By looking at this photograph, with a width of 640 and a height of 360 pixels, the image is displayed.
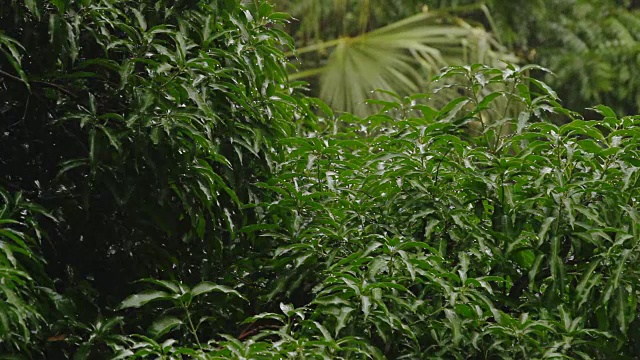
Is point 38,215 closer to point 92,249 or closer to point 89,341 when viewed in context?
point 92,249

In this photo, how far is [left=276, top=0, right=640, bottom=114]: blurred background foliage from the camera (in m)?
6.38

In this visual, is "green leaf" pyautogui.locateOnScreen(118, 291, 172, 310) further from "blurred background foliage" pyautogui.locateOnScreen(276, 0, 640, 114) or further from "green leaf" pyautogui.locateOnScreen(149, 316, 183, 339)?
"blurred background foliage" pyautogui.locateOnScreen(276, 0, 640, 114)

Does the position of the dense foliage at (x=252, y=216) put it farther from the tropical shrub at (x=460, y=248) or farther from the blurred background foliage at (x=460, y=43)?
the blurred background foliage at (x=460, y=43)

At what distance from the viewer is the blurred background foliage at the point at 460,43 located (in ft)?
20.9

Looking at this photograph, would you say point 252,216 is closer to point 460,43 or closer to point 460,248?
point 460,248

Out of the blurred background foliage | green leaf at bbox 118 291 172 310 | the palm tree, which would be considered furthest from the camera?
the blurred background foliage

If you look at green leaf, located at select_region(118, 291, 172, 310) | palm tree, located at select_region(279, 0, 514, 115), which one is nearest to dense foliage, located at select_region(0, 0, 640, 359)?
green leaf, located at select_region(118, 291, 172, 310)

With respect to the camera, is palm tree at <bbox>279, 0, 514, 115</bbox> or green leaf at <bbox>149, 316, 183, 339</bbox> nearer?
green leaf at <bbox>149, 316, 183, 339</bbox>

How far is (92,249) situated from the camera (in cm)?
213

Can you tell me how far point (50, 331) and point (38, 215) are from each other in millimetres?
291

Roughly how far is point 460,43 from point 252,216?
477cm

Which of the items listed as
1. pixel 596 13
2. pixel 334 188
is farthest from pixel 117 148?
pixel 596 13

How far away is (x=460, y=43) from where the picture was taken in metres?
6.81

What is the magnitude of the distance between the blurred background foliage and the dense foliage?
3.85 m
